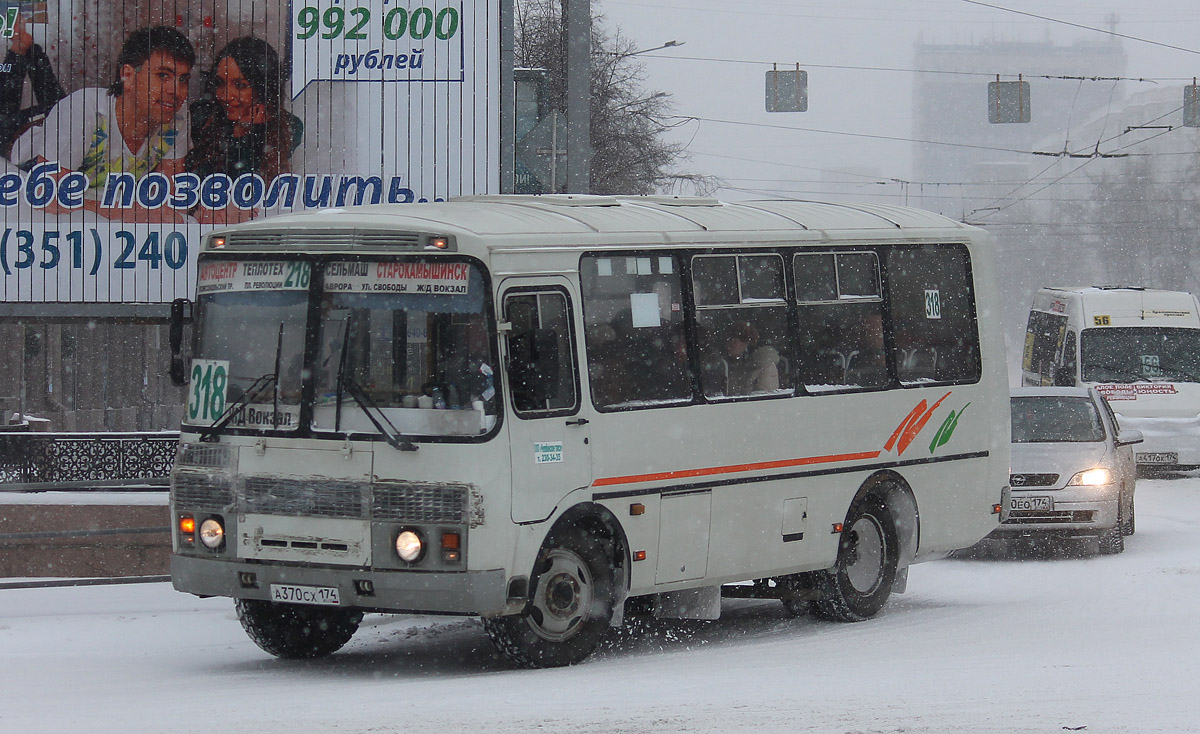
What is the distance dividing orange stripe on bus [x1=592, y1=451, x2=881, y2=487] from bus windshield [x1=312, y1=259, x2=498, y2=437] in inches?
44.1

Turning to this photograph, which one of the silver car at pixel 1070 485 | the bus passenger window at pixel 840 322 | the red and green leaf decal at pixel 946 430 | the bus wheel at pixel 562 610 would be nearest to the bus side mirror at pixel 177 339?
the bus wheel at pixel 562 610

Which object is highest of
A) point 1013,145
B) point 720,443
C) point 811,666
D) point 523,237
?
point 1013,145

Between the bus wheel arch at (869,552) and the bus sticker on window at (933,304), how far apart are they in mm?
1374

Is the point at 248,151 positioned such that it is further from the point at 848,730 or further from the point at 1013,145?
the point at 1013,145

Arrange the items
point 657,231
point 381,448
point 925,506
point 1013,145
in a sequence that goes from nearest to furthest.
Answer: point 381,448 < point 657,231 < point 925,506 < point 1013,145

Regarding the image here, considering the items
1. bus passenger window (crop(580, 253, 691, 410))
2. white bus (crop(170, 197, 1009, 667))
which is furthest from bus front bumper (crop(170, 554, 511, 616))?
bus passenger window (crop(580, 253, 691, 410))

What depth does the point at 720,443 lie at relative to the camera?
441 inches

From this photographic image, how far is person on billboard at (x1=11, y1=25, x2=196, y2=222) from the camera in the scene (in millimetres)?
20188

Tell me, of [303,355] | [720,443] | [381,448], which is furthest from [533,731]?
[720,443]

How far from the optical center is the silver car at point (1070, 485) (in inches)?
665

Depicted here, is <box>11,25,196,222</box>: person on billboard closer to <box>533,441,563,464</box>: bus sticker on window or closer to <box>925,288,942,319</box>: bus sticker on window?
<box>925,288,942,319</box>: bus sticker on window

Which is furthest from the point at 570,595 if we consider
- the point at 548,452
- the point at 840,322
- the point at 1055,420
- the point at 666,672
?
the point at 1055,420

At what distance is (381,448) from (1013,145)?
197 meters

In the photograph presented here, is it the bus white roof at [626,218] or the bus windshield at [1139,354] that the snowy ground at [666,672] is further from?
the bus windshield at [1139,354]
